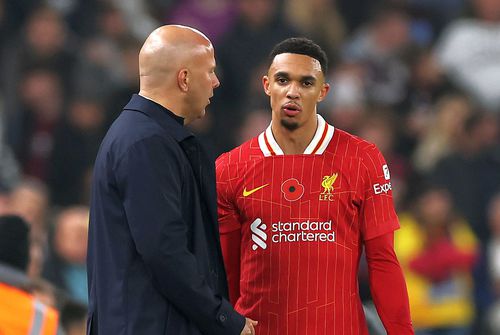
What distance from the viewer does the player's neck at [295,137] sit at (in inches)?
179

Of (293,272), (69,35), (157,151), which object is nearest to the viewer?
(157,151)

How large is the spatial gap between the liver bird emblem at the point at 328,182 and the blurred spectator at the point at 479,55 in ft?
18.2

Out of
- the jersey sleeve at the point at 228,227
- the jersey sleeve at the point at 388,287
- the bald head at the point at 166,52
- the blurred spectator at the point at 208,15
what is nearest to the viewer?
the bald head at the point at 166,52

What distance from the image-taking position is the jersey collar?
4543 millimetres

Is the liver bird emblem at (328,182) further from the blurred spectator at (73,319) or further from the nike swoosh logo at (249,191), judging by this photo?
the blurred spectator at (73,319)

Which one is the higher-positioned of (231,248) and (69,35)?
(69,35)

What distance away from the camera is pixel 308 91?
447 centimetres

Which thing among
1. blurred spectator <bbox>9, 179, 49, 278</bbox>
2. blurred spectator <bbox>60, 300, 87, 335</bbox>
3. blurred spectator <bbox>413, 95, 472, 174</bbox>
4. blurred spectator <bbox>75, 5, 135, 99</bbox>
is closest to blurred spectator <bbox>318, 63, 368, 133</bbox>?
blurred spectator <bbox>413, 95, 472, 174</bbox>

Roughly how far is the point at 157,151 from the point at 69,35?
5765 millimetres

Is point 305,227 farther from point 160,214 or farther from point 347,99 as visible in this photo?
point 347,99

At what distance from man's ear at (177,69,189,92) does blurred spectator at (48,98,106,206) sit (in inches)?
198

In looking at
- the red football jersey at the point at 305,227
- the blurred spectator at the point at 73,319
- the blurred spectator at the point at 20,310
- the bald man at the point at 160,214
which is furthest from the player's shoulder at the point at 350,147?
the blurred spectator at the point at 73,319

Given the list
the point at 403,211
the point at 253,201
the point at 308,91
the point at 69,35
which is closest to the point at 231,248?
the point at 253,201

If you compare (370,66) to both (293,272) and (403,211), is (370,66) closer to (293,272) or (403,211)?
(403,211)
